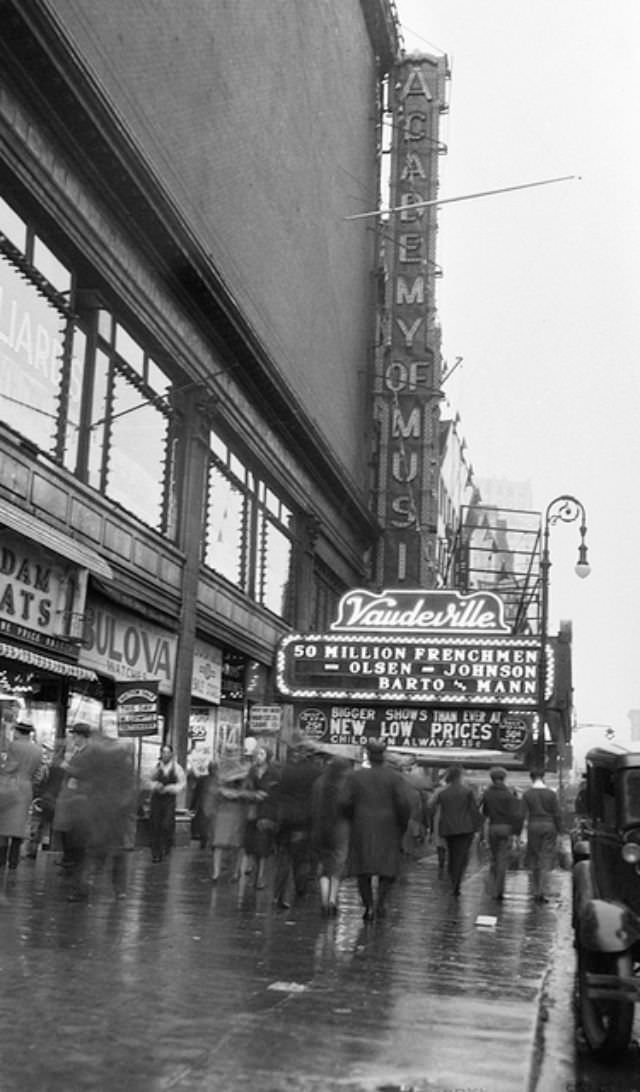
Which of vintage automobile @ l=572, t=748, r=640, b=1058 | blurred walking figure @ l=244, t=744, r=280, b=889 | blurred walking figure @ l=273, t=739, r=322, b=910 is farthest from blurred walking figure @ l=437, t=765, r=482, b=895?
vintage automobile @ l=572, t=748, r=640, b=1058

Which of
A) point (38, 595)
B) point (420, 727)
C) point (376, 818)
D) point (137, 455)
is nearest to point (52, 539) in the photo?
point (38, 595)

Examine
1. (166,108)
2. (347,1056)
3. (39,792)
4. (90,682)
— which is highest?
(166,108)

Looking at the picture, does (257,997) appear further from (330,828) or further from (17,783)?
(17,783)

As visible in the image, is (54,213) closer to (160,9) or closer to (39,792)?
(160,9)

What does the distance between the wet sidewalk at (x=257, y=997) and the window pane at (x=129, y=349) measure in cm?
1155

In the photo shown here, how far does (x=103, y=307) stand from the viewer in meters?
23.6

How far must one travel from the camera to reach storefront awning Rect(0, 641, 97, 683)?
62.4 feet

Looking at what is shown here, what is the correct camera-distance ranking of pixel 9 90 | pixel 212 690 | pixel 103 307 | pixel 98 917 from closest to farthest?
pixel 98 917 < pixel 9 90 < pixel 103 307 < pixel 212 690

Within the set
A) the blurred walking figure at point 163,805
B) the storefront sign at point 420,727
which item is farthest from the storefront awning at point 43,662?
the storefront sign at point 420,727

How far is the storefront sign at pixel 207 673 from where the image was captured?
2964 cm

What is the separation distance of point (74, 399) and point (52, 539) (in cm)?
324

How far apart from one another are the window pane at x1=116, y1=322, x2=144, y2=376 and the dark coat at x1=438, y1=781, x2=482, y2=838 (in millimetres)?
10366

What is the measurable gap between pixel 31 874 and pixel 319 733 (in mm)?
14750

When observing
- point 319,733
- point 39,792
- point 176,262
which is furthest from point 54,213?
point 319,733
